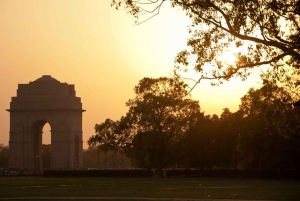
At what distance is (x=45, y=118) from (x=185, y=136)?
4848cm

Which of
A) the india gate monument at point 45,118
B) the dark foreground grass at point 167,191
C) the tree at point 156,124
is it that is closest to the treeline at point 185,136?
the tree at point 156,124

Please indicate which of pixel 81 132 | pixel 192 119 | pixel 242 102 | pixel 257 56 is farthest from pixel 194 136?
pixel 257 56

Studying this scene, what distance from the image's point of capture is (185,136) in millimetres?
90312

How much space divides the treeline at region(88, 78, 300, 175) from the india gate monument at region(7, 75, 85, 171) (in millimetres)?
39092

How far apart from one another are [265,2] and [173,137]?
205 ft

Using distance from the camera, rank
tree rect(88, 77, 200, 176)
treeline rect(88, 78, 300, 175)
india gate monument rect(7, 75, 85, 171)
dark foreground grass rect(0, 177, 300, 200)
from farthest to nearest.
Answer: india gate monument rect(7, 75, 85, 171), tree rect(88, 77, 200, 176), treeline rect(88, 78, 300, 175), dark foreground grass rect(0, 177, 300, 200)

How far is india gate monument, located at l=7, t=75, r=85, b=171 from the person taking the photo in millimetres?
132125

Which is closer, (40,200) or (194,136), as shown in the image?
(40,200)

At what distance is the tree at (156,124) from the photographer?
8781 cm

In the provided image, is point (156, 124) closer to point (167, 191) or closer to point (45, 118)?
point (167, 191)

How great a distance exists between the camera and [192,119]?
9006 cm

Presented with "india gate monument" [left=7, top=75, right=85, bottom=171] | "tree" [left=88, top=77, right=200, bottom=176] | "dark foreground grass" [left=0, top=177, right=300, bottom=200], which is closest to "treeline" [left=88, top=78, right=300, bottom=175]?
"tree" [left=88, top=77, right=200, bottom=176]

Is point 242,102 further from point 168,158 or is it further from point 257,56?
point 257,56

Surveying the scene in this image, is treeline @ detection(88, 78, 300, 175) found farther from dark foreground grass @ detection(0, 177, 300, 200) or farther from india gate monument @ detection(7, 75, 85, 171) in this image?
india gate monument @ detection(7, 75, 85, 171)
